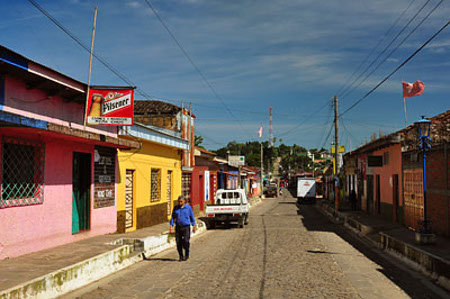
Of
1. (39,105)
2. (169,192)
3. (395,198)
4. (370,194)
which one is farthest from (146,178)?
(370,194)

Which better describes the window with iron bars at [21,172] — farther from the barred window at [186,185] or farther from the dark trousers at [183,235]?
the barred window at [186,185]

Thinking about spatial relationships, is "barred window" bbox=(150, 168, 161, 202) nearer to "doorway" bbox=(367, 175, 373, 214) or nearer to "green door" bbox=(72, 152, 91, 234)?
"green door" bbox=(72, 152, 91, 234)

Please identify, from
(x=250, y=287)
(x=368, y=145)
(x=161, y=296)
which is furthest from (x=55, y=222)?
(x=368, y=145)

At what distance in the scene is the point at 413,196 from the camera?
18.6m

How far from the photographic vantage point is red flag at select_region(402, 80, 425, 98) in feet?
65.4

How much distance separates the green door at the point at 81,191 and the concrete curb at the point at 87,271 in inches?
62.1

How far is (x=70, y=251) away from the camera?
38.0ft

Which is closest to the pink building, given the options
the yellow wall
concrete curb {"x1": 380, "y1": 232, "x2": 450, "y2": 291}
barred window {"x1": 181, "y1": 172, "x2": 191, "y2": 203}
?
the yellow wall

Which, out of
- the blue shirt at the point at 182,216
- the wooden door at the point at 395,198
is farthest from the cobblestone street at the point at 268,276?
the wooden door at the point at 395,198

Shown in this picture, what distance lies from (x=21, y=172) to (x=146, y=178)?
899 centimetres

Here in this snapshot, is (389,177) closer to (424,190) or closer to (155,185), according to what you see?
(424,190)

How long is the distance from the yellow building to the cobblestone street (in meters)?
3.71

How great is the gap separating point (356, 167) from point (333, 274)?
2660 centimetres

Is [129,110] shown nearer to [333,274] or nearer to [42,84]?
[42,84]
